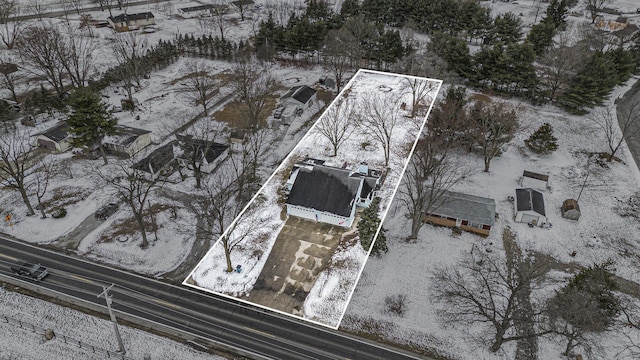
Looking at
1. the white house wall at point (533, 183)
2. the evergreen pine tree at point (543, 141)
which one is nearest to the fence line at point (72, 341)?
the white house wall at point (533, 183)

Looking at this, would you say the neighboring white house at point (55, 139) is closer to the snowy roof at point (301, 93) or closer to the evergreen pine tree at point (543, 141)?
the snowy roof at point (301, 93)

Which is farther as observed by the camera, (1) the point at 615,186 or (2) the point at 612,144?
(2) the point at 612,144

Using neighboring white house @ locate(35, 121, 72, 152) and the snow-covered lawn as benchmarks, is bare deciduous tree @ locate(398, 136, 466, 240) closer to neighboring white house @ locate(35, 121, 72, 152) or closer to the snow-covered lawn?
the snow-covered lawn

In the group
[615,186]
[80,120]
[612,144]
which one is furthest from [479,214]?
[80,120]

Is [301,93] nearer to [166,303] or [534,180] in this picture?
[534,180]

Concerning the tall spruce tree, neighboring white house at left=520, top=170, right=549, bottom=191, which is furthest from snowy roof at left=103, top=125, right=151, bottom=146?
neighboring white house at left=520, top=170, right=549, bottom=191

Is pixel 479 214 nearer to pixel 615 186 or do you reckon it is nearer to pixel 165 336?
pixel 615 186
